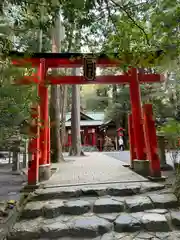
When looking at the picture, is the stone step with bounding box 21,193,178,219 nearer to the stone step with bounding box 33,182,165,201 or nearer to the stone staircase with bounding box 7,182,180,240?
the stone staircase with bounding box 7,182,180,240

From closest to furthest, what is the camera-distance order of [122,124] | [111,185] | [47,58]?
[111,185]
[47,58]
[122,124]

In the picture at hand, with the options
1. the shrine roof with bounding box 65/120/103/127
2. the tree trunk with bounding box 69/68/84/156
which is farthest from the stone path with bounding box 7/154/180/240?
the shrine roof with bounding box 65/120/103/127

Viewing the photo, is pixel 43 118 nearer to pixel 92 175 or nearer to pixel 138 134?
pixel 92 175

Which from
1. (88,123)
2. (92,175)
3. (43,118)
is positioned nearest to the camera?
(43,118)

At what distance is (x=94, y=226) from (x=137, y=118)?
3042mm

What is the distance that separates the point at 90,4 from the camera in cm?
221

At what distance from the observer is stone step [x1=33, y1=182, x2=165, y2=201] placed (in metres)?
3.70

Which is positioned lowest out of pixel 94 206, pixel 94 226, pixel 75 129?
pixel 94 226

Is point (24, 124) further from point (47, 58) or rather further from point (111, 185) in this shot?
point (47, 58)

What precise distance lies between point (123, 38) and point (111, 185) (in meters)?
2.69

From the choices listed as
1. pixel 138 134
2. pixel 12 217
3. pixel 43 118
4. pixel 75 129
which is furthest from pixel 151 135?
pixel 75 129

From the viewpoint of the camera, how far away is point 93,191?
3.82 m

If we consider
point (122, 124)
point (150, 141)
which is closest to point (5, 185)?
point (150, 141)

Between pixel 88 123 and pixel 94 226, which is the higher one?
pixel 88 123
